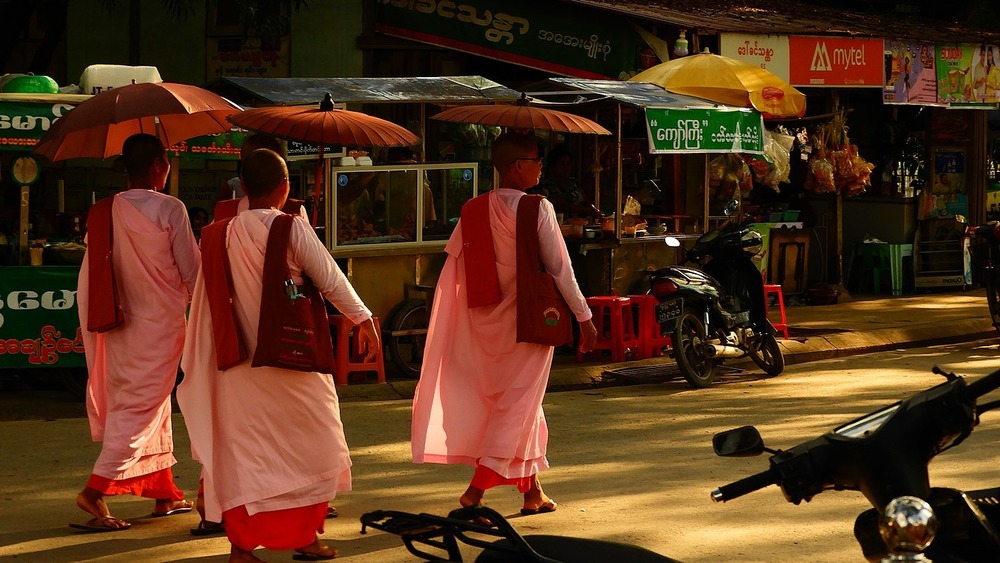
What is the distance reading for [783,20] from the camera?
1608 cm

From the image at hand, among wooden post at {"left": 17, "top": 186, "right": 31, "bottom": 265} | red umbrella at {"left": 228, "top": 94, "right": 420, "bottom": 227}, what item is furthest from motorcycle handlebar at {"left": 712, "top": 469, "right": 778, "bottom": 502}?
wooden post at {"left": 17, "top": 186, "right": 31, "bottom": 265}

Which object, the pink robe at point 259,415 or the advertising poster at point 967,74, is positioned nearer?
the pink robe at point 259,415

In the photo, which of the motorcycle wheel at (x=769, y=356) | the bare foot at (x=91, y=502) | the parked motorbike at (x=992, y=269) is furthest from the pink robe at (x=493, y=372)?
the parked motorbike at (x=992, y=269)

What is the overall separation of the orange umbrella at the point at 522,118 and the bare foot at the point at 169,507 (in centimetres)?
307

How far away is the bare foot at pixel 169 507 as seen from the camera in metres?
6.49

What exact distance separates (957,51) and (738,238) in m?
6.76

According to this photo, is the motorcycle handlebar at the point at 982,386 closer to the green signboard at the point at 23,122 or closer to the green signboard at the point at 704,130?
the green signboard at the point at 23,122

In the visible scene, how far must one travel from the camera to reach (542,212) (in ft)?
21.5

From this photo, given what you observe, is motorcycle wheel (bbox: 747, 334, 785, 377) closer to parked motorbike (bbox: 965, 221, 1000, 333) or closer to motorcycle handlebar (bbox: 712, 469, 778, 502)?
parked motorbike (bbox: 965, 221, 1000, 333)

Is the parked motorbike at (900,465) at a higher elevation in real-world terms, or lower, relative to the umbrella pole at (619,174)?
lower

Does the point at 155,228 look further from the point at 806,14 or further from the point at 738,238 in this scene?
the point at 806,14

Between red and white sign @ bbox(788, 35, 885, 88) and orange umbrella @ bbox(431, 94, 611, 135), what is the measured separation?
245 inches

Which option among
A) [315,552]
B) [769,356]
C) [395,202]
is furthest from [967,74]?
[315,552]

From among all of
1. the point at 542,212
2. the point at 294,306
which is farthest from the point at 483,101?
the point at 294,306
